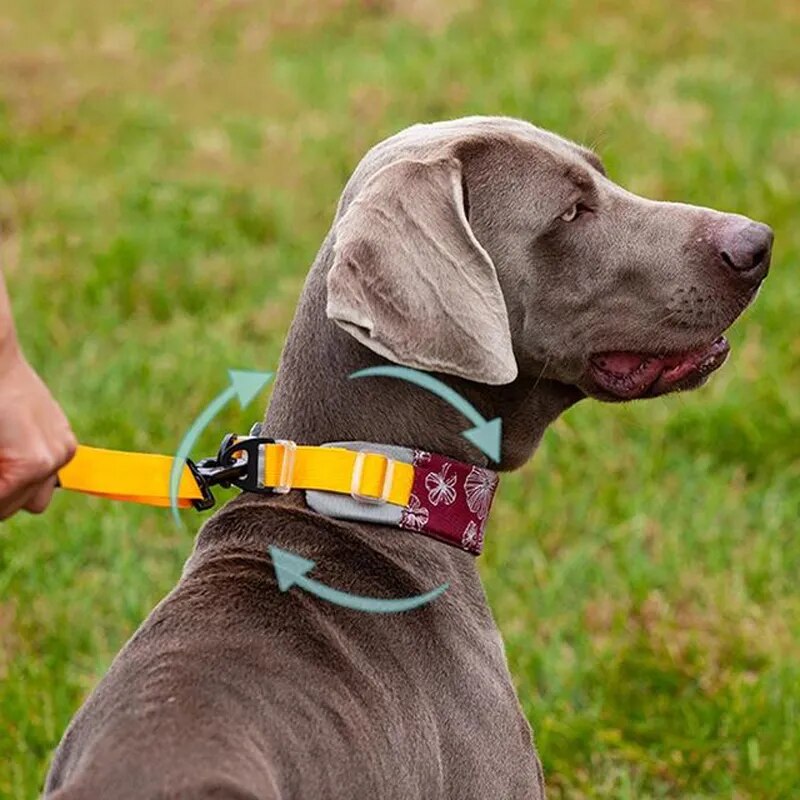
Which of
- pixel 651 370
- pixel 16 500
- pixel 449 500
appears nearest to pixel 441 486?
pixel 449 500

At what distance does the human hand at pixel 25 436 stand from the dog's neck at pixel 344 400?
67cm

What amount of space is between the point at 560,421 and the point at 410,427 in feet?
7.36

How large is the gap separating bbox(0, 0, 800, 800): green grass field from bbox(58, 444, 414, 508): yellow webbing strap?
1.12 m

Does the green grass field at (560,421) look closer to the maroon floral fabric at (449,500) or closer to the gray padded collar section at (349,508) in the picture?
the maroon floral fabric at (449,500)

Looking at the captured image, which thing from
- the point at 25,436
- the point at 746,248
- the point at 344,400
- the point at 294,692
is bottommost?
the point at 294,692

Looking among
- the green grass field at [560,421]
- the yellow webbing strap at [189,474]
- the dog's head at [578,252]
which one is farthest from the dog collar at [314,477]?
the green grass field at [560,421]

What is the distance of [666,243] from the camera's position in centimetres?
300

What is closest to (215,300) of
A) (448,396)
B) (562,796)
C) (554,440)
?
(554,440)

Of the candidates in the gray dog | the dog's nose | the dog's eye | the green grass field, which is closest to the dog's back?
the gray dog

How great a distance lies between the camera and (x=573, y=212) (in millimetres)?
2986

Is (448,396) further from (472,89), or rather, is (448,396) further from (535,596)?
(472,89)

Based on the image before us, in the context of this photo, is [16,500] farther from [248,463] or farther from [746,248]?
[746,248]

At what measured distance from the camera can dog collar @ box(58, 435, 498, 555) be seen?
8.86 feet

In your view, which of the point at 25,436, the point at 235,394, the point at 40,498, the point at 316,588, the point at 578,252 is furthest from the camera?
the point at 235,394
